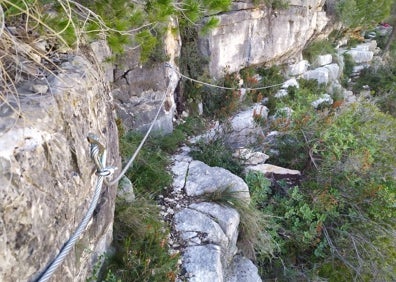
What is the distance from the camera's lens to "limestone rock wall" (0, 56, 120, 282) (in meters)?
1.31

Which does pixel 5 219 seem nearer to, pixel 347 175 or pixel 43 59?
pixel 43 59

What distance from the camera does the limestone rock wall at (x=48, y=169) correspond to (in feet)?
4.28

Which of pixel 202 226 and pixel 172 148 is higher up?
pixel 202 226

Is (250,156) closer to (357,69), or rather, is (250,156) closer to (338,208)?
(338,208)

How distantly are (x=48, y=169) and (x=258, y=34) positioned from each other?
22.6 ft

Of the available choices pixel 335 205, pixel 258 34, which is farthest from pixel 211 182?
pixel 258 34

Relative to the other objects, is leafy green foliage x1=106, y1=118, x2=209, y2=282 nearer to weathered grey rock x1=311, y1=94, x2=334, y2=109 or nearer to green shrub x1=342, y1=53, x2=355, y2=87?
weathered grey rock x1=311, y1=94, x2=334, y2=109

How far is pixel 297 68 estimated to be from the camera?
9.23m

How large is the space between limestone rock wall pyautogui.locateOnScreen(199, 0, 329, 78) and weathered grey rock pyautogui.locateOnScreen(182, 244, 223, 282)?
13.6 feet

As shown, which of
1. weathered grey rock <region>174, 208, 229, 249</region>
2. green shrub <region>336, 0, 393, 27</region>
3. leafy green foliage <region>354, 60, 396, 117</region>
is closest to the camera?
weathered grey rock <region>174, 208, 229, 249</region>

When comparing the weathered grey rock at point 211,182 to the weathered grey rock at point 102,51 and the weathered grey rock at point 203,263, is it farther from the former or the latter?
the weathered grey rock at point 102,51

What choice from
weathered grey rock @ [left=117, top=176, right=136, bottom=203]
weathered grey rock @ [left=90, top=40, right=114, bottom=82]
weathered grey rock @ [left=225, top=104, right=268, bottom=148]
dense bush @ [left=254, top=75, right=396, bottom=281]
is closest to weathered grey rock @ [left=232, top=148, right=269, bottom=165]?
weathered grey rock @ [left=225, top=104, right=268, bottom=148]

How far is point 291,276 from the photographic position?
401 cm

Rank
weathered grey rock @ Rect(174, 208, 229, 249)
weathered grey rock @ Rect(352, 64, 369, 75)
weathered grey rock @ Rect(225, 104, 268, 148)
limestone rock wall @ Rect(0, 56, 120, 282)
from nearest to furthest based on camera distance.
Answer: limestone rock wall @ Rect(0, 56, 120, 282), weathered grey rock @ Rect(174, 208, 229, 249), weathered grey rock @ Rect(225, 104, 268, 148), weathered grey rock @ Rect(352, 64, 369, 75)
